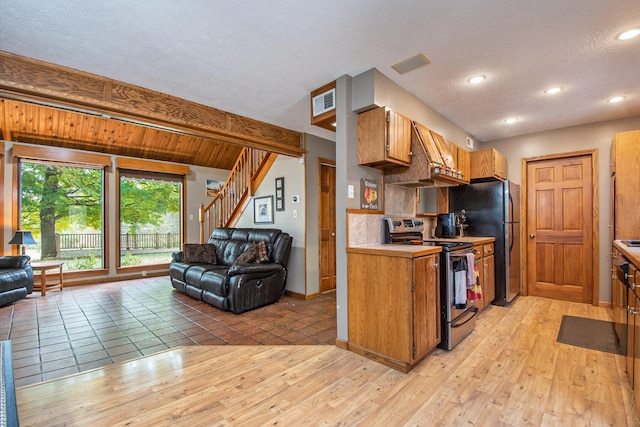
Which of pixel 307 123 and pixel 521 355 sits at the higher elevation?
pixel 307 123

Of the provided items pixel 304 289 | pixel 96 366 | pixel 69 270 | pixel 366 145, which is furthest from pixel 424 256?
pixel 69 270

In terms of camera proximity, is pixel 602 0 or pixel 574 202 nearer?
pixel 602 0

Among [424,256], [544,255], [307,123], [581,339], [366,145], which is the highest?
[307,123]

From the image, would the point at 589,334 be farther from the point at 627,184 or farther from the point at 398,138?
the point at 398,138

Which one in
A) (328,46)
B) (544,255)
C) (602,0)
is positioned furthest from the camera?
(544,255)

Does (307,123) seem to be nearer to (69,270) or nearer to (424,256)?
(424,256)

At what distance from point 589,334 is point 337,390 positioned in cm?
279

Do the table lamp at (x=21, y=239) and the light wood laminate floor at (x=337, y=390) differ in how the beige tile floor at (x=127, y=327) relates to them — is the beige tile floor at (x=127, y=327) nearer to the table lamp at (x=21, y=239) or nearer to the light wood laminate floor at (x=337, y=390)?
the light wood laminate floor at (x=337, y=390)

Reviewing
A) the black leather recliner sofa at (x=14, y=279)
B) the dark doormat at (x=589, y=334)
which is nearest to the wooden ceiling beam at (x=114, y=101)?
the black leather recliner sofa at (x=14, y=279)

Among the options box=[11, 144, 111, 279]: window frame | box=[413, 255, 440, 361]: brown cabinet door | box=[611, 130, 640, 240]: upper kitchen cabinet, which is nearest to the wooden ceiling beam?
box=[413, 255, 440, 361]: brown cabinet door

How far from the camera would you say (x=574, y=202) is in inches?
169

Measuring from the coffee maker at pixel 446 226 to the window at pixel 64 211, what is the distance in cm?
632

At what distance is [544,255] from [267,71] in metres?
4.67

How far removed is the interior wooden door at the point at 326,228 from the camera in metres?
4.82
